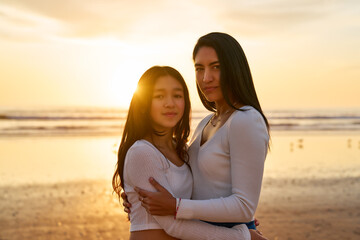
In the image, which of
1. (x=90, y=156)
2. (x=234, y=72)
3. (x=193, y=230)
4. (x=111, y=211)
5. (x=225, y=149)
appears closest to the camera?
(x=193, y=230)

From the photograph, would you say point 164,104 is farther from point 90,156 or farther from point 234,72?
point 90,156

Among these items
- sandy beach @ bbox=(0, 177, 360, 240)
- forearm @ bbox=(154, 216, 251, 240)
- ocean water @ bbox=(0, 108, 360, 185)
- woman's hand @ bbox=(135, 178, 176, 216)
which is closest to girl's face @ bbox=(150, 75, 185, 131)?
woman's hand @ bbox=(135, 178, 176, 216)

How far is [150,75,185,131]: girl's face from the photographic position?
3.01 m

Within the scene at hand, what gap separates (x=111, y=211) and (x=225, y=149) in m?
4.80

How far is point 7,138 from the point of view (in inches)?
627

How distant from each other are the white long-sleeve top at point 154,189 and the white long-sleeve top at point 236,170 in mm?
116

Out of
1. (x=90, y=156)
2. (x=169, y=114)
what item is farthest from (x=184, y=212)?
(x=90, y=156)

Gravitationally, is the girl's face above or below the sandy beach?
above

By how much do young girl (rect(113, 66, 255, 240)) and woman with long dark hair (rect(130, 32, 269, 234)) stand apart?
0.10 metres

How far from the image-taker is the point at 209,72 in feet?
9.91

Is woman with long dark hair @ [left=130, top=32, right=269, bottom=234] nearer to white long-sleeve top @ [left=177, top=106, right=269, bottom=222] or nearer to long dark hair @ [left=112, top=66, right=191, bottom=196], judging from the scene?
white long-sleeve top @ [left=177, top=106, right=269, bottom=222]

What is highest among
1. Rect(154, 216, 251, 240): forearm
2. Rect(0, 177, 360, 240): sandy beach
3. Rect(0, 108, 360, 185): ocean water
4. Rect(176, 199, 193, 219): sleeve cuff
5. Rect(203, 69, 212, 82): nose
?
Rect(203, 69, 212, 82): nose

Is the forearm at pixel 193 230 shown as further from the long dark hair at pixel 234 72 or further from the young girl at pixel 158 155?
the long dark hair at pixel 234 72

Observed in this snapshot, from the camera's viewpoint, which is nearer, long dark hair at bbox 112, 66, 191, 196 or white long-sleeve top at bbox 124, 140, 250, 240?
white long-sleeve top at bbox 124, 140, 250, 240
